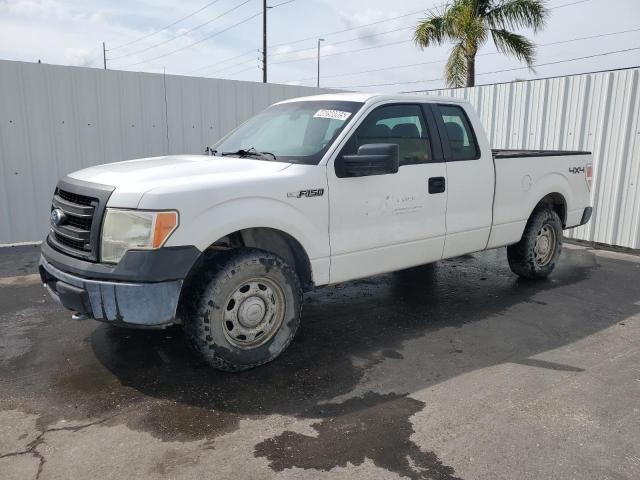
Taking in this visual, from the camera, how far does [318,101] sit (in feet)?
15.4

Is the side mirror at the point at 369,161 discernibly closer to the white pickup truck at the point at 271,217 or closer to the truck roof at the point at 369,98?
the white pickup truck at the point at 271,217

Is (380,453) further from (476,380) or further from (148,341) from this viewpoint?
(148,341)

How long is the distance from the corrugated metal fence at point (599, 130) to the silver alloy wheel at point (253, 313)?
6.55 metres

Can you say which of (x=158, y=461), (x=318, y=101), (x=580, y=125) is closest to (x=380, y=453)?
(x=158, y=461)

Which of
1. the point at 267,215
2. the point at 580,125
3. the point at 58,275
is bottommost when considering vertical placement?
the point at 58,275

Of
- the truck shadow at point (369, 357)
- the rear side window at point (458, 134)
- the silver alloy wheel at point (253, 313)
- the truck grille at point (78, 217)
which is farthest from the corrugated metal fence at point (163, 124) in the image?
the silver alloy wheel at point (253, 313)

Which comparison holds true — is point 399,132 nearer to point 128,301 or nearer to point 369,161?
point 369,161

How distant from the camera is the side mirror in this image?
3.91 metres

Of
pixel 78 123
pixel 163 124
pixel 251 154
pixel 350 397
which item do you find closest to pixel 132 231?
pixel 251 154

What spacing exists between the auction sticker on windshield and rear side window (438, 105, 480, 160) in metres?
1.13

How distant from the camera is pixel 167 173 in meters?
3.63

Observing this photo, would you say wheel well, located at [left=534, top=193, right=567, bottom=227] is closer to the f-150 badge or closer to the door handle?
the door handle

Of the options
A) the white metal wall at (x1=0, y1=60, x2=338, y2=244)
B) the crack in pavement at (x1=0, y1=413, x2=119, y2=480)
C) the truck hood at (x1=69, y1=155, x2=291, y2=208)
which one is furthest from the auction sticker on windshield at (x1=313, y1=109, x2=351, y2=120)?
the white metal wall at (x1=0, y1=60, x2=338, y2=244)

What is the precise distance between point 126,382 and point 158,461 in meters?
1.03
